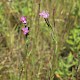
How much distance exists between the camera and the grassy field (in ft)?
4.65

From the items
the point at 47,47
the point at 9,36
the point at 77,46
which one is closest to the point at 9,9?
the point at 9,36

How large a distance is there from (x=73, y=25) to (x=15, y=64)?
54 centimetres

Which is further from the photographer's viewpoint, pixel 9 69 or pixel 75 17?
pixel 75 17

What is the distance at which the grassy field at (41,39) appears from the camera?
1416mm

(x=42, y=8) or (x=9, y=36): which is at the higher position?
(x=42, y=8)

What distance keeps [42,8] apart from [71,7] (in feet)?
0.81

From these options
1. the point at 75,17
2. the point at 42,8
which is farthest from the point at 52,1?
the point at 75,17

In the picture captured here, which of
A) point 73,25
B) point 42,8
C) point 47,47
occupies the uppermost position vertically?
point 42,8

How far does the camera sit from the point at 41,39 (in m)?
1.72

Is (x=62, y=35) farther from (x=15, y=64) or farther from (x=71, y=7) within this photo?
(x=15, y=64)

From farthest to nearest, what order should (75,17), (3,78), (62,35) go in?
(75,17) < (62,35) < (3,78)

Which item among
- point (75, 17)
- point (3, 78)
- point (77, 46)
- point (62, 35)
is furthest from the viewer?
point (75, 17)

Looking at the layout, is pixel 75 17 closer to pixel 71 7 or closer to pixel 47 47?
pixel 71 7

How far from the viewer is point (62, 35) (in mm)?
1736
